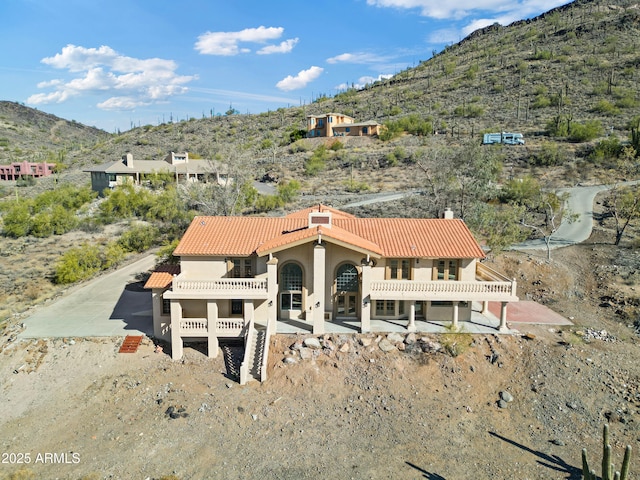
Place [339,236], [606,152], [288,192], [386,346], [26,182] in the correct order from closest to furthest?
[386,346] → [339,236] → [288,192] → [606,152] → [26,182]

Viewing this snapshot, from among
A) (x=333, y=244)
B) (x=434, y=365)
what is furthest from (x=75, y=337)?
(x=434, y=365)

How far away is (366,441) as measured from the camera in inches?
628

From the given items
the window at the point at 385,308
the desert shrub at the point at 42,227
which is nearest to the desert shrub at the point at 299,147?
the desert shrub at the point at 42,227

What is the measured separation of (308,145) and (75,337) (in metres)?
61.6

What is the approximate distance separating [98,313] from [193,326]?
7.31 m

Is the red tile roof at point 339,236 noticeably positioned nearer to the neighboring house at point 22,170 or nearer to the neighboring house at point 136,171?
the neighboring house at point 136,171

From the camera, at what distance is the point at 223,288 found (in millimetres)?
20719

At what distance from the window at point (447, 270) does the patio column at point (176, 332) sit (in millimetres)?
12204

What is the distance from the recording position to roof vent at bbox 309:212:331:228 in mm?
22250

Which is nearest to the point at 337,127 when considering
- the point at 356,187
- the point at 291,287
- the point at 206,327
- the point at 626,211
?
the point at 356,187

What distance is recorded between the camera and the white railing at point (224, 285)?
813 inches

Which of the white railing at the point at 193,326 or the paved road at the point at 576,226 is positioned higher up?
the paved road at the point at 576,226

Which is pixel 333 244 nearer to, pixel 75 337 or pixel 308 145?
pixel 75 337

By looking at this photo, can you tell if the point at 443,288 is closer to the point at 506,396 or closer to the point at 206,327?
the point at 506,396
